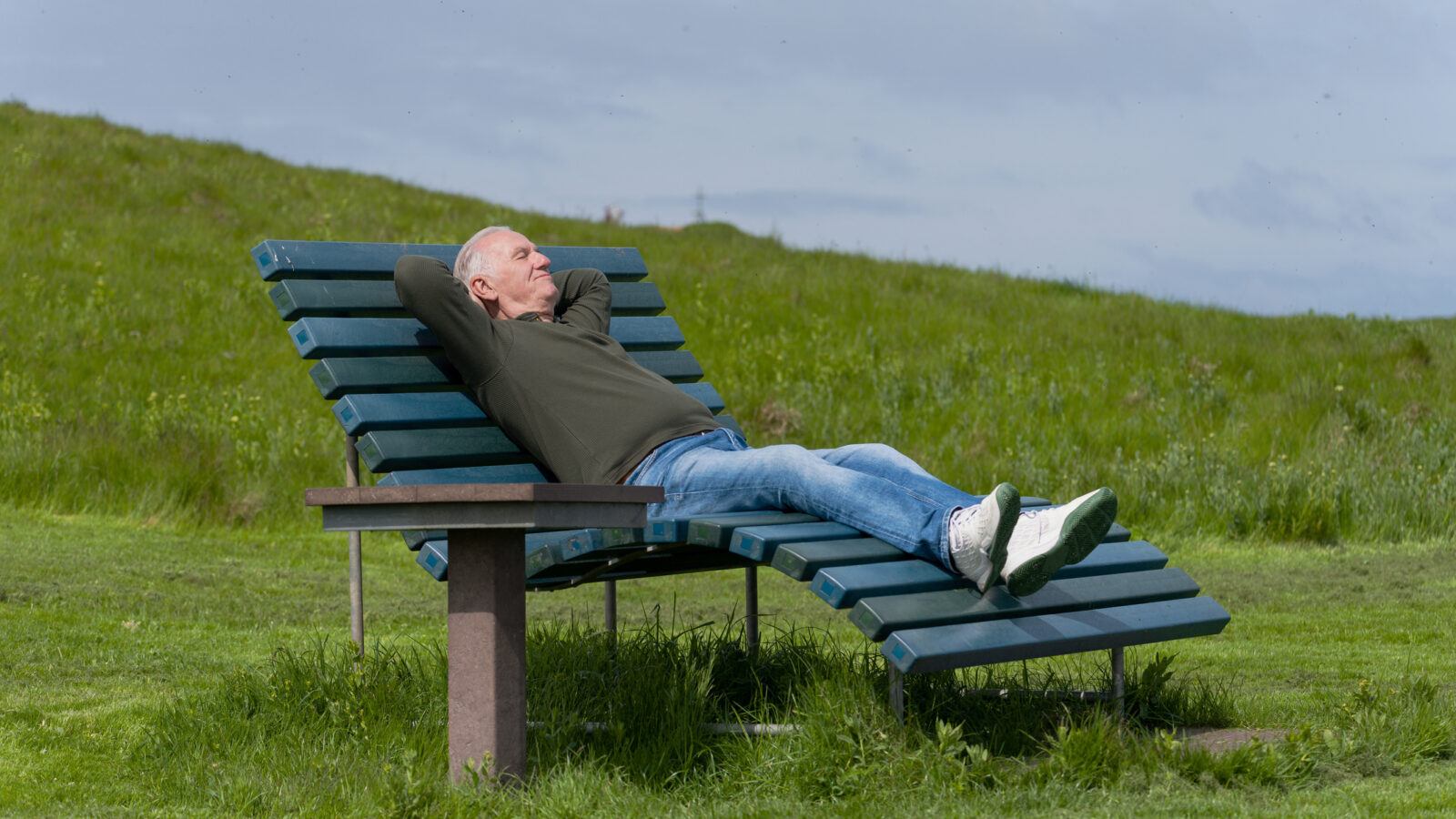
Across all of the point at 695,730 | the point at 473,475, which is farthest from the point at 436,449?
the point at 695,730

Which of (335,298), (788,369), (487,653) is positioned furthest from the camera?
(788,369)

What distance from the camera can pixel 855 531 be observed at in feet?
12.1

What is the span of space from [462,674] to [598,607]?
422 cm

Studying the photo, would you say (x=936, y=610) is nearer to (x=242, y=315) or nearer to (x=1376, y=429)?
(x=1376, y=429)

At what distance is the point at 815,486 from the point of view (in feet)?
12.3

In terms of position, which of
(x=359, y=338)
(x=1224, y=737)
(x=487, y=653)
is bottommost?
(x=1224, y=737)

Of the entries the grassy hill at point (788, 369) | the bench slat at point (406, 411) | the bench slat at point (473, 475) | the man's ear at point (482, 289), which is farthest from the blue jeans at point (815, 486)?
the grassy hill at point (788, 369)

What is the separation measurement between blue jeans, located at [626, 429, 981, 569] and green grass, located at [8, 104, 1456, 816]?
39cm

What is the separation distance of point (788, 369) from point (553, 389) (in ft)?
29.5

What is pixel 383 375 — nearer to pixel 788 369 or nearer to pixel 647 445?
pixel 647 445

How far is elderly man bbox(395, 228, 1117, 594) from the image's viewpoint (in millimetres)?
3424

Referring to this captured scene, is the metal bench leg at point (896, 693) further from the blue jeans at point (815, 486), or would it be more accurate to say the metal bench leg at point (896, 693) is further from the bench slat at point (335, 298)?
the bench slat at point (335, 298)

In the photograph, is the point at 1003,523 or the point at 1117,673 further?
the point at 1117,673

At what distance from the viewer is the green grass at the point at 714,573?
3346mm
